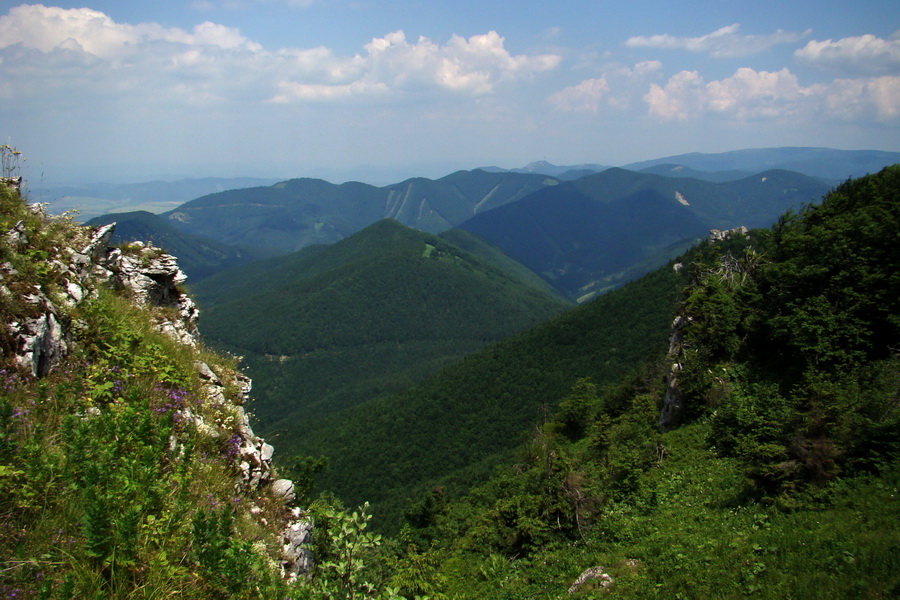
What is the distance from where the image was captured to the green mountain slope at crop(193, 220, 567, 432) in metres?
131

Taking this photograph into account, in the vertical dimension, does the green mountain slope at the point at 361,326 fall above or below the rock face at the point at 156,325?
below

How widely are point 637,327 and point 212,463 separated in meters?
78.2

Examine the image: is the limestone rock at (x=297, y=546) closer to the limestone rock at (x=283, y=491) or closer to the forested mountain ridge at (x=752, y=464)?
the limestone rock at (x=283, y=491)

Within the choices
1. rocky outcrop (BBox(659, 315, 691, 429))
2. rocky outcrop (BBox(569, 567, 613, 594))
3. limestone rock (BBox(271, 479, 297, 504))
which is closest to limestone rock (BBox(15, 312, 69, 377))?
limestone rock (BBox(271, 479, 297, 504))

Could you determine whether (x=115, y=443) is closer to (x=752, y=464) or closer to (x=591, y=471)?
(x=752, y=464)

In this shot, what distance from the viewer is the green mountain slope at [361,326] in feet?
429

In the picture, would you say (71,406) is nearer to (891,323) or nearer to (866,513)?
(866,513)

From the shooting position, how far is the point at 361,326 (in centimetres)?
16738

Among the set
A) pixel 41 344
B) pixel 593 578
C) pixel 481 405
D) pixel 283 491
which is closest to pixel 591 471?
pixel 593 578

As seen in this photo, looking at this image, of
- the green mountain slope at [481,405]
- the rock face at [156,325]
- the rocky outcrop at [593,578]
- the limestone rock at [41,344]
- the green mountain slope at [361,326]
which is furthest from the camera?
the green mountain slope at [361,326]

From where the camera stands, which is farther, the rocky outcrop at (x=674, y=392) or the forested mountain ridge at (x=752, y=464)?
the rocky outcrop at (x=674, y=392)

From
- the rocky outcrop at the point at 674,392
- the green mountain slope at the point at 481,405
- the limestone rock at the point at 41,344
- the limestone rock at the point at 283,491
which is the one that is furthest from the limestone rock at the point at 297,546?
the green mountain slope at the point at 481,405

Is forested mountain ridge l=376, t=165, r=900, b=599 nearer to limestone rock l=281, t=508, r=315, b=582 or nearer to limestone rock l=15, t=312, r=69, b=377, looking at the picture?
limestone rock l=281, t=508, r=315, b=582

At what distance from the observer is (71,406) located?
18.6ft
